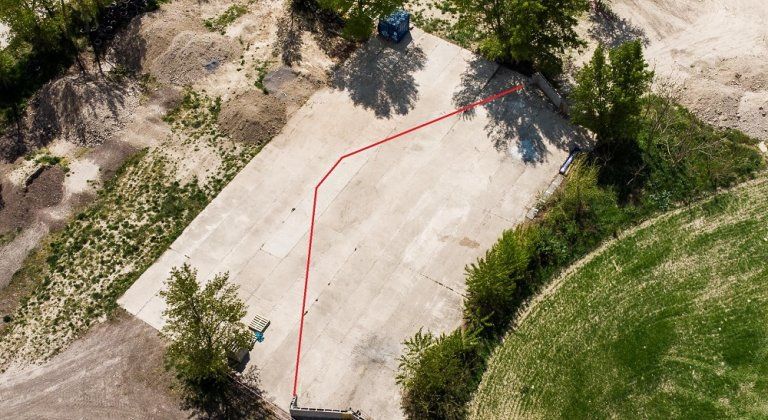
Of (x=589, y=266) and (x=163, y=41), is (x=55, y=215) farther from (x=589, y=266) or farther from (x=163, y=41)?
(x=589, y=266)

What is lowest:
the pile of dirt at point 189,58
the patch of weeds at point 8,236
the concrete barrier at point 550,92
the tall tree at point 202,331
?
the patch of weeds at point 8,236

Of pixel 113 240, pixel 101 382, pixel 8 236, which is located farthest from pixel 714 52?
pixel 8 236

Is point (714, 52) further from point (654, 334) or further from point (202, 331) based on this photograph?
point (202, 331)

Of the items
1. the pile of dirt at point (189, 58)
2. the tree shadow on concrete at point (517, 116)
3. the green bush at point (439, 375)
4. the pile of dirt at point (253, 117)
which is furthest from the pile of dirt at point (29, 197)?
the tree shadow on concrete at point (517, 116)

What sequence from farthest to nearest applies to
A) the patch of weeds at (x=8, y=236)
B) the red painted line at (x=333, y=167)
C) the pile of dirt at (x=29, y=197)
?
the pile of dirt at (x=29, y=197) → the patch of weeds at (x=8, y=236) → the red painted line at (x=333, y=167)

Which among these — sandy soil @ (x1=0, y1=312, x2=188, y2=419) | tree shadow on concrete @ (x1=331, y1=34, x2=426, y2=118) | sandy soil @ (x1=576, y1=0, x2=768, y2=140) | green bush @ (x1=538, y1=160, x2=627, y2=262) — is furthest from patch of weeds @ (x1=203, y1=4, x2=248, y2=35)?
green bush @ (x1=538, y1=160, x2=627, y2=262)

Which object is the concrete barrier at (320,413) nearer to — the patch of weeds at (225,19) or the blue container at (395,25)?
the blue container at (395,25)

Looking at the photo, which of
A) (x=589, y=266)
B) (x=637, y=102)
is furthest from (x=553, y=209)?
(x=637, y=102)
